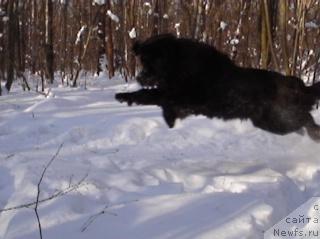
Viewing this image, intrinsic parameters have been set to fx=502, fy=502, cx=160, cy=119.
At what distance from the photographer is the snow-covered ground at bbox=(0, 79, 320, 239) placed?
2.79 meters

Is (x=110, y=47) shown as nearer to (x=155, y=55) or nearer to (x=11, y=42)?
(x=11, y=42)

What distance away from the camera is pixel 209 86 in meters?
4.25

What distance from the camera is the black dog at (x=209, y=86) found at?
4238mm

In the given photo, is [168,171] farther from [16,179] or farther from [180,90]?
[16,179]

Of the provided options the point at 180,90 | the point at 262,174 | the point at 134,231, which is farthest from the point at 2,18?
the point at 134,231

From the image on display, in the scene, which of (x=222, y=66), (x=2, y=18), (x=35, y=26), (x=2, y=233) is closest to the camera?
(x=2, y=233)

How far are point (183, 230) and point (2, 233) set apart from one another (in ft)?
3.16

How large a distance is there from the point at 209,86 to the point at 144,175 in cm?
99

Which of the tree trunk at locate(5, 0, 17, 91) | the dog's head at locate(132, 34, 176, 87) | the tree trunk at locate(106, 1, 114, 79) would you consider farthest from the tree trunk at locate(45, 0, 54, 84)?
the dog's head at locate(132, 34, 176, 87)

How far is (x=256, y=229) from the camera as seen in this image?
2.78 meters

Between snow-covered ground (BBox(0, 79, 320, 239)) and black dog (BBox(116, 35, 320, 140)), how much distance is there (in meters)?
0.47

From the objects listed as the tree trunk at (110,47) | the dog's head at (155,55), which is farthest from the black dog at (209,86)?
the tree trunk at (110,47)

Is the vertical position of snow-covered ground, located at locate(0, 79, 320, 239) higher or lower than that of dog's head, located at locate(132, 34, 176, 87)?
lower

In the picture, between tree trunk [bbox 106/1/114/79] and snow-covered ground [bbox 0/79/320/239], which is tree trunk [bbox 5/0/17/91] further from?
snow-covered ground [bbox 0/79/320/239]
